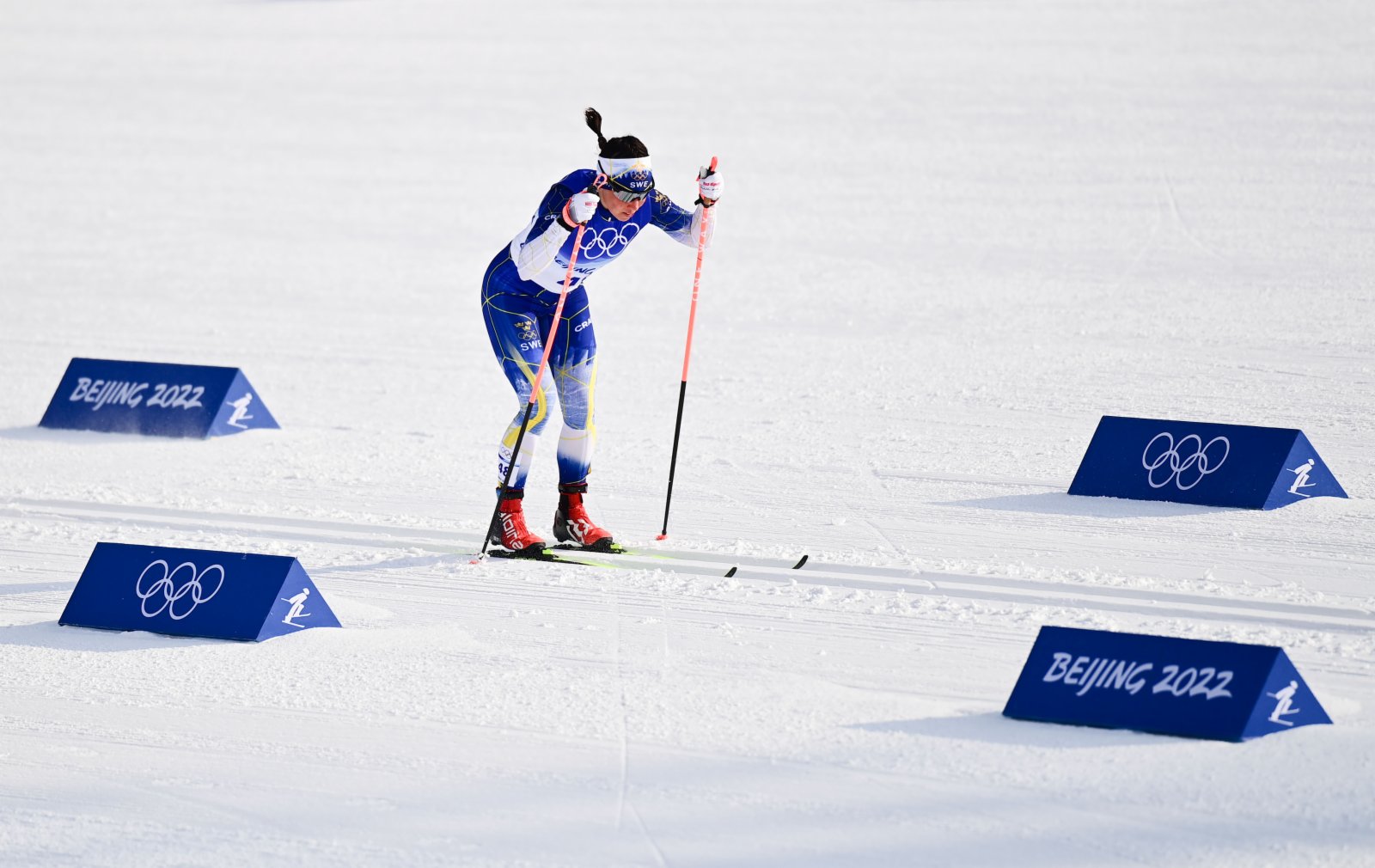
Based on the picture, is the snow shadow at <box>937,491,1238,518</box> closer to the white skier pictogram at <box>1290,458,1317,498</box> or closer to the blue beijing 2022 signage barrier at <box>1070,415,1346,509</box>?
the blue beijing 2022 signage barrier at <box>1070,415,1346,509</box>

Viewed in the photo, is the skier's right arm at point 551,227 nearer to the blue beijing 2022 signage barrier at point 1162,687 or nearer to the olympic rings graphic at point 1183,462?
the blue beijing 2022 signage barrier at point 1162,687

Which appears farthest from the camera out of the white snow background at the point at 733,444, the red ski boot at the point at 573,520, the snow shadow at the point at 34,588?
the red ski boot at the point at 573,520

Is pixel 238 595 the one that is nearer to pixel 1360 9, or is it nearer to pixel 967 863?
pixel 967 863

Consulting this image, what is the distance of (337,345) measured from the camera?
1197cm

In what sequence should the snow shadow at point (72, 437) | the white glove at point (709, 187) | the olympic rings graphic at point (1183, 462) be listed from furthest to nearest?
the snow shadow at point (72, 437) < the olympic rings graphic at point (1183, 462) < the white glove at point (709, 187)

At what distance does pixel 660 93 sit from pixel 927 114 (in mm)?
4187

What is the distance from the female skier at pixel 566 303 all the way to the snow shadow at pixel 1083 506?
192cm

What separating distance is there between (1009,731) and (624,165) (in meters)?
2.92

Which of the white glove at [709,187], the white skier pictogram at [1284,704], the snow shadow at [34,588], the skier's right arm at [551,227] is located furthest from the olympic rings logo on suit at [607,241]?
the white skier pictogram at [1284,704]

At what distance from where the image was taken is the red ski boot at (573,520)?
21.1 ft

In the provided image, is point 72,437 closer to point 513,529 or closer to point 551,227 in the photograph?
point 513,529

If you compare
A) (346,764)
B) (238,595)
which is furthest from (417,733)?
(238,595)

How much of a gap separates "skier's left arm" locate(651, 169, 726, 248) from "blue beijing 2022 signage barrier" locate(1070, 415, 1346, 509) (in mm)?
2327

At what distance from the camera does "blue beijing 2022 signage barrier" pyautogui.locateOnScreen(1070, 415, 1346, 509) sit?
22.7ft
